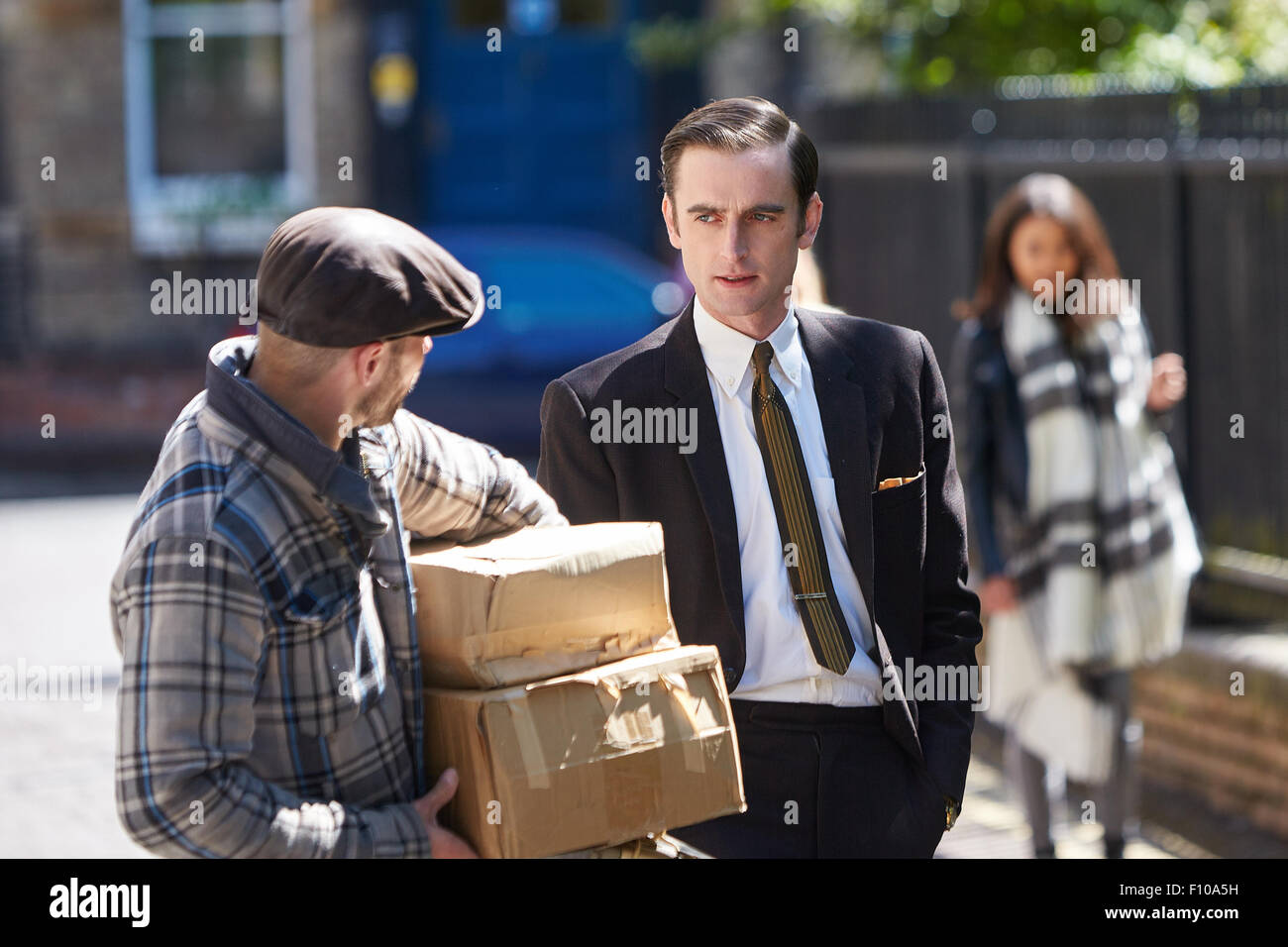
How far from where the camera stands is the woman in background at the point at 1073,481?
5.83m

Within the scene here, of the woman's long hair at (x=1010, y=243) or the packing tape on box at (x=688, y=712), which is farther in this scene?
the woman's long hair at (x=1010, y=243)

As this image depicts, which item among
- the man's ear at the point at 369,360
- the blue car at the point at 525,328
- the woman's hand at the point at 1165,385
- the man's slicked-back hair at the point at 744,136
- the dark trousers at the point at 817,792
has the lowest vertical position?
the dark trousers at the point at 817,792

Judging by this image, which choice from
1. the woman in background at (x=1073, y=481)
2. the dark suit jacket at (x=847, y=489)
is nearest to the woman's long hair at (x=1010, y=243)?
the woman in background at (x=1073, y=481)

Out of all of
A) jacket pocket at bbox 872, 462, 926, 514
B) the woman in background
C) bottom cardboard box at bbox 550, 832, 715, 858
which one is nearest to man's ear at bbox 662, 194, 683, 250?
jacket pocket at bbox 872, 462, 926, 514

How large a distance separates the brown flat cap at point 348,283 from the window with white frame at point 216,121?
16.3 meters

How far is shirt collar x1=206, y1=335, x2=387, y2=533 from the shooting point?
7.94 feet

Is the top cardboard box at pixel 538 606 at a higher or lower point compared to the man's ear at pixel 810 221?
lower

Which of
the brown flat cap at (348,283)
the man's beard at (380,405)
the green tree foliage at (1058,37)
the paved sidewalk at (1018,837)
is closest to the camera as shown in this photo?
the brown flat cap at (348,283)

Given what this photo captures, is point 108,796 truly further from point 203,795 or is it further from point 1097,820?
point 203,795

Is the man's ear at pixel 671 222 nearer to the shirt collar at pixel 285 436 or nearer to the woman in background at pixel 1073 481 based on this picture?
the shirt collar at pixel 285 436

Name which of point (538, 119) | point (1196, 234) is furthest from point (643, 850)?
point (538, 119)

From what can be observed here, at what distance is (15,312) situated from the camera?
18.5 m

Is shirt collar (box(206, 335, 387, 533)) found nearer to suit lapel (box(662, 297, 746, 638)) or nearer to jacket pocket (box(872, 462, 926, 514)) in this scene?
suit lapel (box(662, 297, 746, 638))
